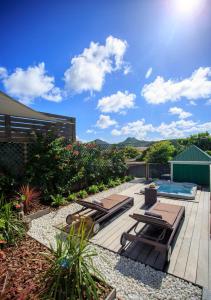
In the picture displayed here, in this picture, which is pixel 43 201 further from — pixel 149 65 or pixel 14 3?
pixel 149 65

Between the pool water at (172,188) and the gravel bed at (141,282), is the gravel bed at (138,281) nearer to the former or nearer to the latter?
the gravel bed at (141,282)

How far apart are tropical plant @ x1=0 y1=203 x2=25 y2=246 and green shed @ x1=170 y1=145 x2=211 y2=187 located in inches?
384

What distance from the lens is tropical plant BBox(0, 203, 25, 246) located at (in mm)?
3553

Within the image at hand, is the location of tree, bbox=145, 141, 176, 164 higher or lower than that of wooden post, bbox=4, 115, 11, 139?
lower

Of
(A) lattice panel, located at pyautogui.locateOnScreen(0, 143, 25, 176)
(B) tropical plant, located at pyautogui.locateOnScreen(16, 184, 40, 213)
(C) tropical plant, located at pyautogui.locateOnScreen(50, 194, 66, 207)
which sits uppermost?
(A) lattice panel, located at pyautogui.locateOnScreen(0, 143, 25, 176)

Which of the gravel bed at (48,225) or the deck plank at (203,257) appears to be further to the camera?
the gravel bed at (48,225)

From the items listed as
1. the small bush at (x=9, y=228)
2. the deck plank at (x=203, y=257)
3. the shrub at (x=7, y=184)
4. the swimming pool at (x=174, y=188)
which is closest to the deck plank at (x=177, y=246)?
the deck plank at (x=203, y=257)

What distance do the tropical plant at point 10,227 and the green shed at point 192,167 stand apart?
9.75m

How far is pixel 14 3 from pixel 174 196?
352 inches

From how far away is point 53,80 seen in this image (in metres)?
8.81

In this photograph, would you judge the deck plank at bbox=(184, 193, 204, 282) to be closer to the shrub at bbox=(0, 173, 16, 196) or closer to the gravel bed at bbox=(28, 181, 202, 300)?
the gravel bed at bbox=(28, 181, 202, 300)

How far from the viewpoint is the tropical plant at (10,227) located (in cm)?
355

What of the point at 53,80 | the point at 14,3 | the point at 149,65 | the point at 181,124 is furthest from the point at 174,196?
the point at 181,124

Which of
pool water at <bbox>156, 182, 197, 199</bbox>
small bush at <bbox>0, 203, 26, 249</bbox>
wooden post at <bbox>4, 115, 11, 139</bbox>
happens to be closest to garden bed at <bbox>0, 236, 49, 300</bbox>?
small bush at <bbox>0, 203, 26, 249</bbox>
